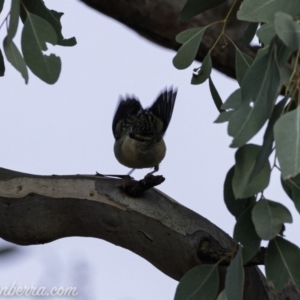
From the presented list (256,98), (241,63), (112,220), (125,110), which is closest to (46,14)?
(241,63)

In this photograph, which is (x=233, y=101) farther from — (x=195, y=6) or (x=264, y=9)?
(x=195, y=6)

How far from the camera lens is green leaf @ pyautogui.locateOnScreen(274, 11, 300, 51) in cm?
104

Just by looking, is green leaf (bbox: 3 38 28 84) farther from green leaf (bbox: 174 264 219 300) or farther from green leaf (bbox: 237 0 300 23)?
green leaf (bbox: 174 264 219 300)

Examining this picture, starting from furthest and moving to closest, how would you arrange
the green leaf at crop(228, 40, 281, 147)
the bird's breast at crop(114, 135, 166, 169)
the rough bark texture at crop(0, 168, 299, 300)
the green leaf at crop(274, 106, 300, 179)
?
1. the bird's breast at crop(114, 135, 166, 169)
2. the rough bark texture at crop(0, 168, 299, 300)
3. the green leaf at crop(228, 40, 281, 147)
4. the green leaf at crop(274, 106, 300, 179)

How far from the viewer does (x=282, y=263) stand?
4.41 ft

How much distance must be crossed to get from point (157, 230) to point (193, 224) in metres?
0.09

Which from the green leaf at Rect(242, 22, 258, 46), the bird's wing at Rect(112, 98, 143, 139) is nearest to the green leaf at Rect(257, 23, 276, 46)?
the green leaf at Rect(242, 22, 258, 46)

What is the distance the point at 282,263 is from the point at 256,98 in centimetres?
36

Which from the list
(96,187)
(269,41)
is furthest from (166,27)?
(269,41)

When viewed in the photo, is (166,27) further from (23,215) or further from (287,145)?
(287,145)

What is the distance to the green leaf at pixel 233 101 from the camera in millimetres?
1191

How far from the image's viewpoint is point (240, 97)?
3.91ft

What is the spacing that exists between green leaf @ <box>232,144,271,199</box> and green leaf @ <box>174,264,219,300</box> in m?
0.30

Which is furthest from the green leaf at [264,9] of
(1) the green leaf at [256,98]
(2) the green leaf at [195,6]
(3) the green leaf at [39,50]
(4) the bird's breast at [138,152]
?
(4) the bird's breast at [138,152]
